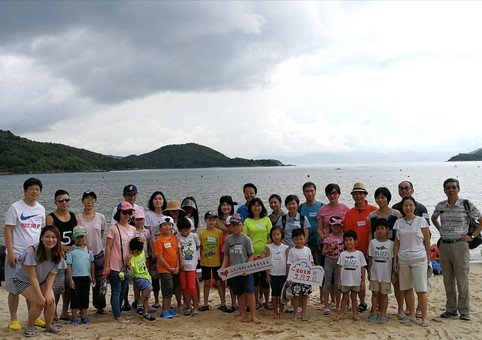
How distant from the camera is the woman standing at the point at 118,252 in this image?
675 cm

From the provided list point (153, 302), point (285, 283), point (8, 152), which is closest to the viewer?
point (285, 283)

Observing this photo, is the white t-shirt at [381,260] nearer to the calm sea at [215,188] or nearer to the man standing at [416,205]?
the man standing at [416,205]

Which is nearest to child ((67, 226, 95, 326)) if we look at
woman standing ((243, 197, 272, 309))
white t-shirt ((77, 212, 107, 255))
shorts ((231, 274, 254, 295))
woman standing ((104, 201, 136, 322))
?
white t-shirt ((77, 212, 107, 255))

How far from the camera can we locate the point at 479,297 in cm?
846

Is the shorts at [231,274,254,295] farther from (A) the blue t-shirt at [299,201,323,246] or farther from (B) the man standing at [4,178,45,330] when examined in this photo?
(B) the man standing at [4,178,45,330]

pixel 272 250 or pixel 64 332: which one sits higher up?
pixel 272 250

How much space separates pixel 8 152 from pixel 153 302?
166082 millimetres

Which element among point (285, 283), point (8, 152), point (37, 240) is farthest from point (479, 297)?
point (8, 152)

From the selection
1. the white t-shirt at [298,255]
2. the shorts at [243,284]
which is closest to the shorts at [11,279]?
the shorts at [243,284]

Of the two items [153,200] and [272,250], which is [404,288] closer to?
[272,250]

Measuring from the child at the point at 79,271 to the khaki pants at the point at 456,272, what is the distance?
5.89 metres

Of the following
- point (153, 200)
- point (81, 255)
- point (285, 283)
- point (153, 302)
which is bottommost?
point (153, 302)

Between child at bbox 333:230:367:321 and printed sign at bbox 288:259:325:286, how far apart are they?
0.35 metres

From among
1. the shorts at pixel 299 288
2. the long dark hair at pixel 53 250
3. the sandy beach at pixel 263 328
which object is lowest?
the sandy beach at pixel 263 328
